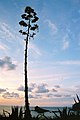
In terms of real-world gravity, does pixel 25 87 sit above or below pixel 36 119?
above

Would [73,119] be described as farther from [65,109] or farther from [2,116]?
[2,116]

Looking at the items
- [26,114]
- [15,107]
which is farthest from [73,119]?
[15,107]

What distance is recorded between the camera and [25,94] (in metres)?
25.9

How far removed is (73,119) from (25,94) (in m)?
20.0

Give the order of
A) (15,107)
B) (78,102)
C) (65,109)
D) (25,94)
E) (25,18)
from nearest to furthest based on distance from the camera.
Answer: (78,102)
(65,109)
(15,107)
(25,94)
(25,18)

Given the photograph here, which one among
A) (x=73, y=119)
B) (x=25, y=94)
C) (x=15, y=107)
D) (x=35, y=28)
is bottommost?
(x=73, y=119)

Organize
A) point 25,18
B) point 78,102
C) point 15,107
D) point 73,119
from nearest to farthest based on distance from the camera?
point 78,102
point 73,119
point 15,107
point 25,18

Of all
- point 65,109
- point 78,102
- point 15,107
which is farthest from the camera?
point 15,107

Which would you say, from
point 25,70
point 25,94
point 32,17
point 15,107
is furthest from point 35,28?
point 15,107

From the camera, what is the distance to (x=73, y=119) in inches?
241

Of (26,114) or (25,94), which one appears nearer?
(26,114)

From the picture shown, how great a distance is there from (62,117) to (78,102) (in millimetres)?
701

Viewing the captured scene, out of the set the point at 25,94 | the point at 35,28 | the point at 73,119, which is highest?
the point at 35,28

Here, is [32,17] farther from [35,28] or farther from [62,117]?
[62,117]
